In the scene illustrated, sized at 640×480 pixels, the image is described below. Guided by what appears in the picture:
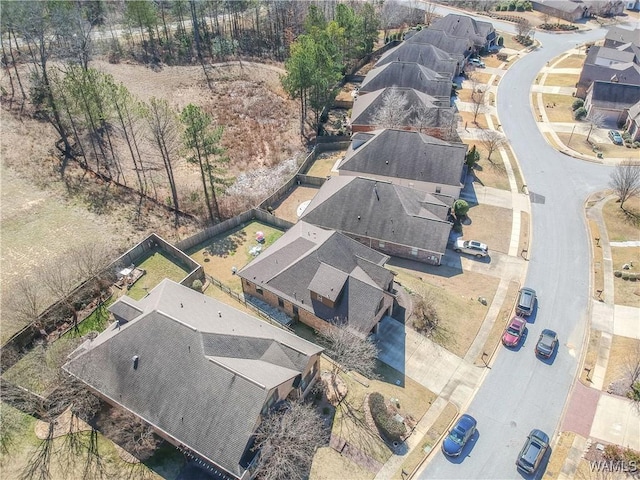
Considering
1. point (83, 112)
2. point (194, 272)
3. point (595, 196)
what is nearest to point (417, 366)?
point (194, 272)

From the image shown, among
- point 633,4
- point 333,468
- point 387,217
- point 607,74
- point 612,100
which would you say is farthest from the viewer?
point 633,4

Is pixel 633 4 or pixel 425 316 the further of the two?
pixel 633 4

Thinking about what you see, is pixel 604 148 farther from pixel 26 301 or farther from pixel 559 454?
pixel 26 301

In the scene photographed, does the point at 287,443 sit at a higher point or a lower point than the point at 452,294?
higher

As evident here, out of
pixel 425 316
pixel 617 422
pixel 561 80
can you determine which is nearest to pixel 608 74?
pixel 561 80

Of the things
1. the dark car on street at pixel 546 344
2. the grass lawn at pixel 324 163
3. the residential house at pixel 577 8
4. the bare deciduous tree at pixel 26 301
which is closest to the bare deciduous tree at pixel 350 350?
the dark car on street at pixel 546 344

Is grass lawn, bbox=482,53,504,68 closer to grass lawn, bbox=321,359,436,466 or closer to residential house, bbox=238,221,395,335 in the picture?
residential house, bbox=238,221,395,335

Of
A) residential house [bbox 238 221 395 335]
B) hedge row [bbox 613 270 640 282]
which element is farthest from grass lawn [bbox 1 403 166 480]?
hedge row [bbox 613 270 640 282]
